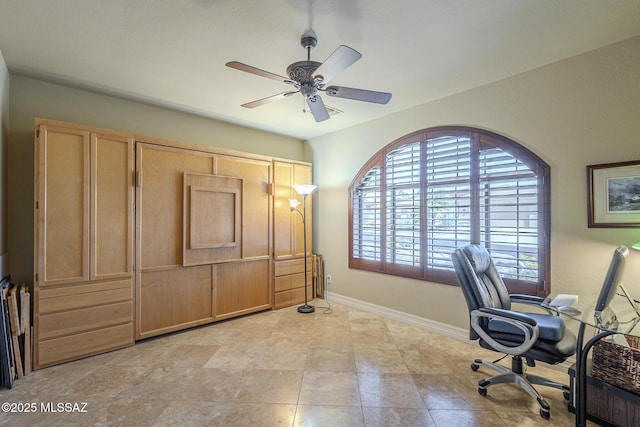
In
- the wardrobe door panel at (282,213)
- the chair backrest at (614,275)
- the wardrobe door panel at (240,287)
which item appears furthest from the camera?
the wardrobe door panel at (282,213)

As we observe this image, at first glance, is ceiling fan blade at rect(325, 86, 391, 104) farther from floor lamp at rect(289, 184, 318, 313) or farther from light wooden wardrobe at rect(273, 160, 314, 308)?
light wooden wardrobe at rect(273, 160, 314, 308)

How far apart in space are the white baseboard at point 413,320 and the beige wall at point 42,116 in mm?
3215

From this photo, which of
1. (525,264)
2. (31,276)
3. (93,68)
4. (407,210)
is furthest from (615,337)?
(31,276)

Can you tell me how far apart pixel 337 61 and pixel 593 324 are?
211 centimetres

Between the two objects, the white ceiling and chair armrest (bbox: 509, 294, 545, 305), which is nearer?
the white ceiling

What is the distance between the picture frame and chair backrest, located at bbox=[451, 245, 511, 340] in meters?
0.88

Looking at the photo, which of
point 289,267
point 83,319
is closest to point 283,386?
point 83,319

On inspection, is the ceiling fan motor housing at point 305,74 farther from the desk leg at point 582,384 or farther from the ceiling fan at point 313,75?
the desk leg at point 582,384

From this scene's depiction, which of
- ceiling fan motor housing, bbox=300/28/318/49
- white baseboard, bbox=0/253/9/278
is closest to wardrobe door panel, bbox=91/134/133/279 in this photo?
white baseboard, bbox=0/253/9/278

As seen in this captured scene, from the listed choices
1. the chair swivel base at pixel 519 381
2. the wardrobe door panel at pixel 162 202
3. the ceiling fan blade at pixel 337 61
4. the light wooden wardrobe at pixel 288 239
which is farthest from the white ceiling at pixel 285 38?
the chair swivel base at pixel 519 381

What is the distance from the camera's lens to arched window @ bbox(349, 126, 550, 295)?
2641mm

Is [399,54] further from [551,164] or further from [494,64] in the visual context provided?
[551,164]

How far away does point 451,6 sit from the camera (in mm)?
1817

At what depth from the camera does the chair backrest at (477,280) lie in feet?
7.02
